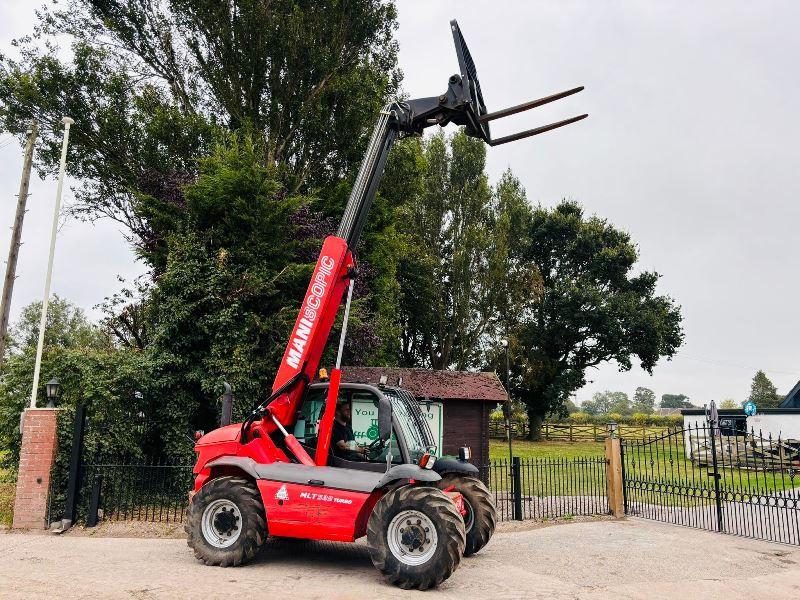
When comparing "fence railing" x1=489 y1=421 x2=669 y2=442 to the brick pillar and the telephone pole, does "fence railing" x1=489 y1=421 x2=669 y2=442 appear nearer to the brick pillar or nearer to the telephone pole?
the telephone pole

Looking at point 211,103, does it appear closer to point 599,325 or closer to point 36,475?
point 36,475

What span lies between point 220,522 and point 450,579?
312cm

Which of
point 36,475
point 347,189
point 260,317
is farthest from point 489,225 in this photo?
point 36,475

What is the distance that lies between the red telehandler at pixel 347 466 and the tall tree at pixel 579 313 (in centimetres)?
2829

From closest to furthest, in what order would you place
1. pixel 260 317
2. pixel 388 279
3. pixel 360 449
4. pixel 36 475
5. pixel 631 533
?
1. pixel 360 449
2. pixel 36 475
3. pixel 631 533
4. pixel 260 317
5. pixel 388 279

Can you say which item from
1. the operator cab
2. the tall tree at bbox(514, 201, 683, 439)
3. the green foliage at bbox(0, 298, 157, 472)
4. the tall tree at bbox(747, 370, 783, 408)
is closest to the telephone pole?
the green foliage at bbox(0, 298, 157, 472)

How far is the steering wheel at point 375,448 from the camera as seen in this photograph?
25.4 feet

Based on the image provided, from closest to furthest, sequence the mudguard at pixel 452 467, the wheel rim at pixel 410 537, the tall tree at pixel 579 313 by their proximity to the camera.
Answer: the wheel rim at pixel 410 537
the mudguard at pixel 452 467
the tall tree at pixel 579 313

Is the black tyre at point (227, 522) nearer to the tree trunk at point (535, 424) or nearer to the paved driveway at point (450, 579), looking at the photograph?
the paved driveway at point (450, 579)

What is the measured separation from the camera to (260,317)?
14.2m

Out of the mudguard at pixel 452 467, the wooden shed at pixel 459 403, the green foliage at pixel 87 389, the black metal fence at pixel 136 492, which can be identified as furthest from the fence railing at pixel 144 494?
the mudguard at pixel 452 467

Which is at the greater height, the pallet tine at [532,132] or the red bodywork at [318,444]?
the pallet tine at [532,132]

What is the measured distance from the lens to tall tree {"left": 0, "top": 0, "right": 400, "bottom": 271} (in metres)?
17.9

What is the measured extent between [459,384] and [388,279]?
27.0 feet
